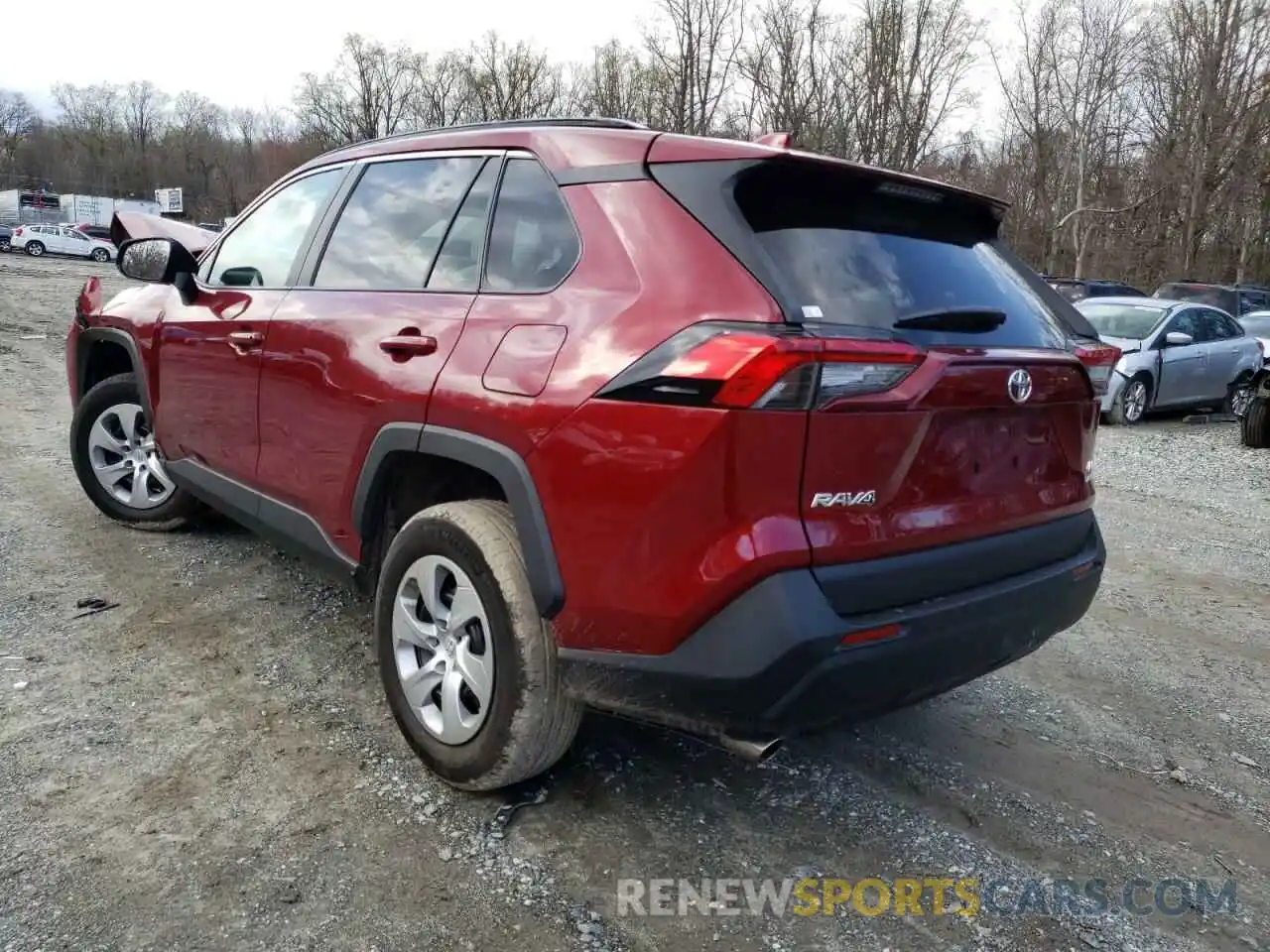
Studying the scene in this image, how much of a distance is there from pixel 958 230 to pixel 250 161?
96.9 meters

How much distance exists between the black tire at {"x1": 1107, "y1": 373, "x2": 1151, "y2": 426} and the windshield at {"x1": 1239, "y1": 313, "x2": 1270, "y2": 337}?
552 centimetres

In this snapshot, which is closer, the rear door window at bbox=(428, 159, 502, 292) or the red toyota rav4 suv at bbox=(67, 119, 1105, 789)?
the red toyota rav4 suv at bbox=(67, 119, 1105, 789)

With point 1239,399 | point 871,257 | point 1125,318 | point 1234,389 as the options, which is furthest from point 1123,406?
point 871,257

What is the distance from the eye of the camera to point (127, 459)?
4727 mm

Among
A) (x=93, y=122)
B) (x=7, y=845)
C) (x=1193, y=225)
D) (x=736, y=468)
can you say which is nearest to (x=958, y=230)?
(x=736, y=468)

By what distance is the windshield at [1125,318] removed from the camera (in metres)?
11.4

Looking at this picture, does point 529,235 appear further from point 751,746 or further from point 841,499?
point 751,746

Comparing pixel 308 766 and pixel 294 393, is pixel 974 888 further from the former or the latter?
pixel 294 393

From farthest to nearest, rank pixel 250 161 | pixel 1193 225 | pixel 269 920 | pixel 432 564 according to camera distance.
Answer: pixel 250 161, pixel 1193 225, pixel 432 564, pixel 269 920

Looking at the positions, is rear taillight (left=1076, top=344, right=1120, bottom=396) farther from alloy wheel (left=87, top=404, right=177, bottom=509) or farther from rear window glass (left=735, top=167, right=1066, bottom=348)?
alloy wheel (left=87, top=404, right=177, bottom=509)

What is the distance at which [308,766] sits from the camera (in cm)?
270

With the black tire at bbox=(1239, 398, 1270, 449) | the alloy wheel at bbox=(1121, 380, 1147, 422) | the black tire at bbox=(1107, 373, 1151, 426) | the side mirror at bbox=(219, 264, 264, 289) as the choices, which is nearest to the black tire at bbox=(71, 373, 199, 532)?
the side mirror at bbox=(219, 264, 264, 289)

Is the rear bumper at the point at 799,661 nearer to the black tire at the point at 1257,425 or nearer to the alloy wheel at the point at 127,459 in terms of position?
the alloy wheel at the point at 127,459

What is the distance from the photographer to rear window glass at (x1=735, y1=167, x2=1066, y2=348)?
2.11m
